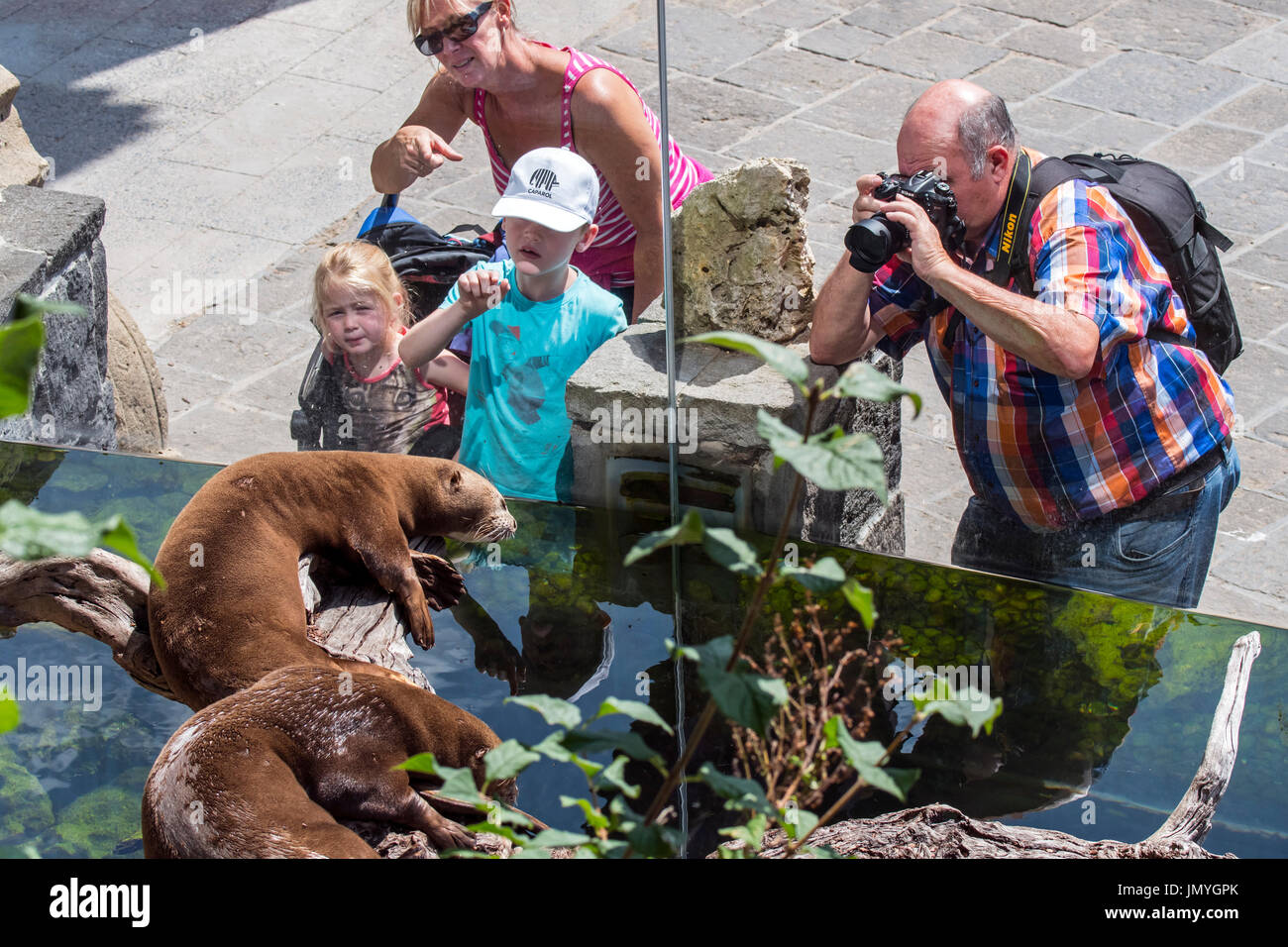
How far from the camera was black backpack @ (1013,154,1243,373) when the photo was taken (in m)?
2.69

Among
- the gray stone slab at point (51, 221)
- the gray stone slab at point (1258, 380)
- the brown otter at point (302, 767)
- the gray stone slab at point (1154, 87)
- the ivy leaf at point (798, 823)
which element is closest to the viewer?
the ivy leaf at point (798, 823)

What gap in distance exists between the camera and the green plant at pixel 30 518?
2.72 feet

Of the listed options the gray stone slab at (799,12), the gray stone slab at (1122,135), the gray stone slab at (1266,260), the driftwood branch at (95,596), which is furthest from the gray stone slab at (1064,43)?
the driftwood branch at (95,596)

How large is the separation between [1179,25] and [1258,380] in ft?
7.49

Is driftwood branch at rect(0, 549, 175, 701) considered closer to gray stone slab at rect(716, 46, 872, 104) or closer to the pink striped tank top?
the pink striped tank top

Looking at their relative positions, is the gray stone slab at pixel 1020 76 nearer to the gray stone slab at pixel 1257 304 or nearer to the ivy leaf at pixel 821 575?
the gray stone slab at pixel 1257 304

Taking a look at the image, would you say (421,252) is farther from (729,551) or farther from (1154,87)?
(1154,87)

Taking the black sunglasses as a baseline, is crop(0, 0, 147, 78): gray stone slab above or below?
below

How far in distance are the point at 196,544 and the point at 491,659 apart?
547mm

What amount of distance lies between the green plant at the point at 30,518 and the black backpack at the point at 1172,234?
7.10 ft

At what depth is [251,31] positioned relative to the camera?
22.1 ft

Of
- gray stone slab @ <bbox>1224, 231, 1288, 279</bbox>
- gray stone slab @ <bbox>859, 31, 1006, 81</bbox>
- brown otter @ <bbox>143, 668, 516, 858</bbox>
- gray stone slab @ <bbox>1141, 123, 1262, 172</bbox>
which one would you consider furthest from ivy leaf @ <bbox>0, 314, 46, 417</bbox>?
gray stone slab @ <bbox>859, 31, 1006, 81</bbox>

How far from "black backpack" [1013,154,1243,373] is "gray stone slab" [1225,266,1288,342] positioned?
191 centimetres

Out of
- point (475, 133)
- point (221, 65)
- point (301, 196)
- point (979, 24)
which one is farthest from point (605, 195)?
point (221, 65)
